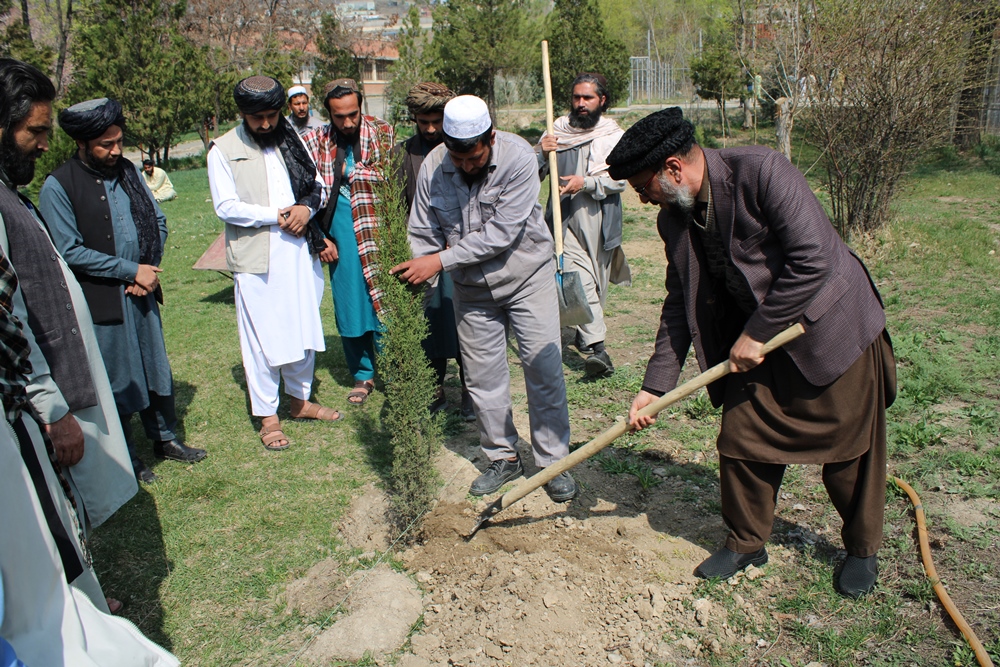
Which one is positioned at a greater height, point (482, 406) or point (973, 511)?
point (482, 406)

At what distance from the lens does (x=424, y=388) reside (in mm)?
3498

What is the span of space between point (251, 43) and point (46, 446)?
115 feet

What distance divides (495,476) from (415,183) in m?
1.89

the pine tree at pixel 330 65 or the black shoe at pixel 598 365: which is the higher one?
the pine tree at pixel 330 65

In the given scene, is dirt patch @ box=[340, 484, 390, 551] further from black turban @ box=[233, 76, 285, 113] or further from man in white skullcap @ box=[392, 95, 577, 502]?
black turban @ box=[233, 76, 285, 113]

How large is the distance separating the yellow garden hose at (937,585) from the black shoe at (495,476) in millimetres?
1864

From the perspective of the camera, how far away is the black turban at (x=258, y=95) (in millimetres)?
4250

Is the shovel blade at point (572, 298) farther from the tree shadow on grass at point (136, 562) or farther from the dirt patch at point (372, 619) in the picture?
the tree shadow on grass at point (136, 562)

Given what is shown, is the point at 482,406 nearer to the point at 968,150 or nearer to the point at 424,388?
the point at 424,388

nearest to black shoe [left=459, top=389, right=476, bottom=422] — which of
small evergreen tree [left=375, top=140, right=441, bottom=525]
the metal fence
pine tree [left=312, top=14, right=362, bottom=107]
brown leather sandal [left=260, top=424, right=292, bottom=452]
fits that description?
Answer: brown leather sandal [left=260, top=424, right=292, bottom=452]

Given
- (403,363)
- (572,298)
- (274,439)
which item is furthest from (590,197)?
(274,439)

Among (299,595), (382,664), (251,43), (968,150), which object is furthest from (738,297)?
(251,43)

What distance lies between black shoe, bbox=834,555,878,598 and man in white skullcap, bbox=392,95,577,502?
4.27 feet

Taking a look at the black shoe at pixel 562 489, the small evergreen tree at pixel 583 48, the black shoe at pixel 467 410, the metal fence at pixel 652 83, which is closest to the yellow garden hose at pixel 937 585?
the black shoe at pixel 562 489
